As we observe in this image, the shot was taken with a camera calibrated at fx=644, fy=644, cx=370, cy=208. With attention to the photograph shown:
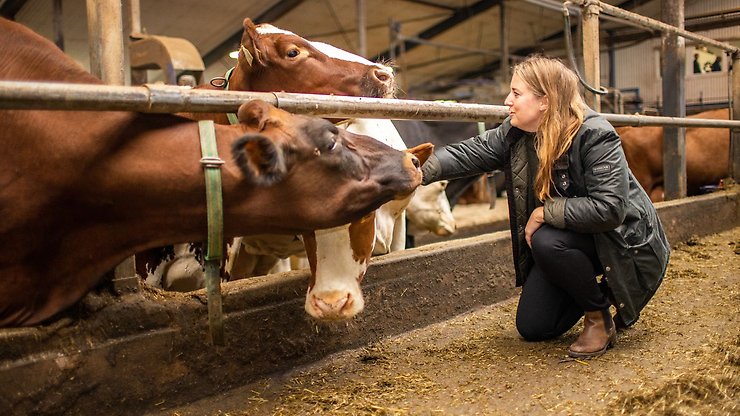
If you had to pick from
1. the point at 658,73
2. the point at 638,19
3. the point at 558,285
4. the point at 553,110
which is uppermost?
the point at 658,73

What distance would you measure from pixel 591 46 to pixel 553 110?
2.01 m

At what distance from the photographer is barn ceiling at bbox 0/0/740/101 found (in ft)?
33.4

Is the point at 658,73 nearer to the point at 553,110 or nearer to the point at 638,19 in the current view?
the point at 638,19

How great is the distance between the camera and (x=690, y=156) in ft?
23.0

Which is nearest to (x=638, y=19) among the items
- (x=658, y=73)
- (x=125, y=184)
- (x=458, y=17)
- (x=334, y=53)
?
(x=334, y=53)

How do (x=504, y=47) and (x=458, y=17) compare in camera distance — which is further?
(x=458, y=17)

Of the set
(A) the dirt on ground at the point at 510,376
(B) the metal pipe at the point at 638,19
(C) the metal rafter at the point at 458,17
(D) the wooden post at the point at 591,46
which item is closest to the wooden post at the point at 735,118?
(B) the metal pipe at the point at 638,19

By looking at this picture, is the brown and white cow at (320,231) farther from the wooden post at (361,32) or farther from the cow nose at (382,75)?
the wooden post at (361,32)

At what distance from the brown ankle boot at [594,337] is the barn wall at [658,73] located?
47.2ft

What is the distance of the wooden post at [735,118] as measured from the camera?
6.11 m

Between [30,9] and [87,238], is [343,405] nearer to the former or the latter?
[87,238]

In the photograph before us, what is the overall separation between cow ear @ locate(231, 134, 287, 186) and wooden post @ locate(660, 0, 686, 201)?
16.0 feet

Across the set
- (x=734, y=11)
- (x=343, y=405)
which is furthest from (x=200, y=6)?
(x=343, y=405)

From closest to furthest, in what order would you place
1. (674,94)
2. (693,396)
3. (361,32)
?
1. (693,396)
2. (674,94)
3. (361,32)
